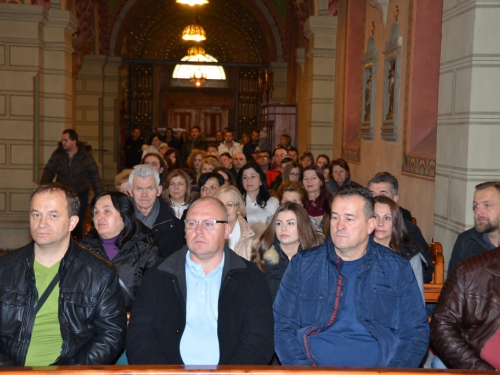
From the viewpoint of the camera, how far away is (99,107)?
2109 centimetres

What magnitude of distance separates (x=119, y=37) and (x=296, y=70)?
20.5ft

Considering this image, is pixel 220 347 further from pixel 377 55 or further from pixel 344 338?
pixel 377 55

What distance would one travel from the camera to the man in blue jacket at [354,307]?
137 inches

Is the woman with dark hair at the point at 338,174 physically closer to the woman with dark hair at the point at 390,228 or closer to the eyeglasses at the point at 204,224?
the woman with dark hair at the point at 390,228

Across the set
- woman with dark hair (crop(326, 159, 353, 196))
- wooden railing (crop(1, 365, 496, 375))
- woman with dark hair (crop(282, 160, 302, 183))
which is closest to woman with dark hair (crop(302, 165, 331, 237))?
woman with dark hair (crop(282, 160, 302, 183))

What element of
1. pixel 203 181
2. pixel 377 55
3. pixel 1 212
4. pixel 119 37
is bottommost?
pixel 1 212

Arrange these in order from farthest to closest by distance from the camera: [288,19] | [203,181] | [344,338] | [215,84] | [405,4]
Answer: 1. [215,84]
2. [288,19]
3. [405,4]
4. [203,181]
5. [344,338]

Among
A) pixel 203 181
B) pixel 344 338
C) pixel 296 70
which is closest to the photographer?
pixel 344 338

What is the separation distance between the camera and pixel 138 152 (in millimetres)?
20391

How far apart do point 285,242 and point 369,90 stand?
6.49 m

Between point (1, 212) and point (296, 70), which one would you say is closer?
point (1, 212)

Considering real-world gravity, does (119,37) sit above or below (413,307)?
above

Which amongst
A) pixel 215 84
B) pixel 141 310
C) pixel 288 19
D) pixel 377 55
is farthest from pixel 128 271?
pixel 215 84

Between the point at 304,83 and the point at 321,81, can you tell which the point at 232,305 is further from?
the point at 304,83
